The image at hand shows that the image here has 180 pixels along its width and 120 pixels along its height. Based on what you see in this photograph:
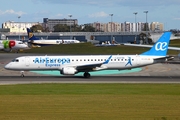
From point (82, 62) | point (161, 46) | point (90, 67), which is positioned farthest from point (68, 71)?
point (161, 46)

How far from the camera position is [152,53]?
160 feet

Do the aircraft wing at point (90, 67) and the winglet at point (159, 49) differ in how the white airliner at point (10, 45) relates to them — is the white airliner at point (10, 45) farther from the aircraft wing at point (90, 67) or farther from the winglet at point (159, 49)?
the winglet at point (159, 49)

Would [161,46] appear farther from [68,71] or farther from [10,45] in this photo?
[10,45]

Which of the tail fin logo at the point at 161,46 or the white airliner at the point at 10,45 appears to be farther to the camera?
the white airliner at the point at 10,45
